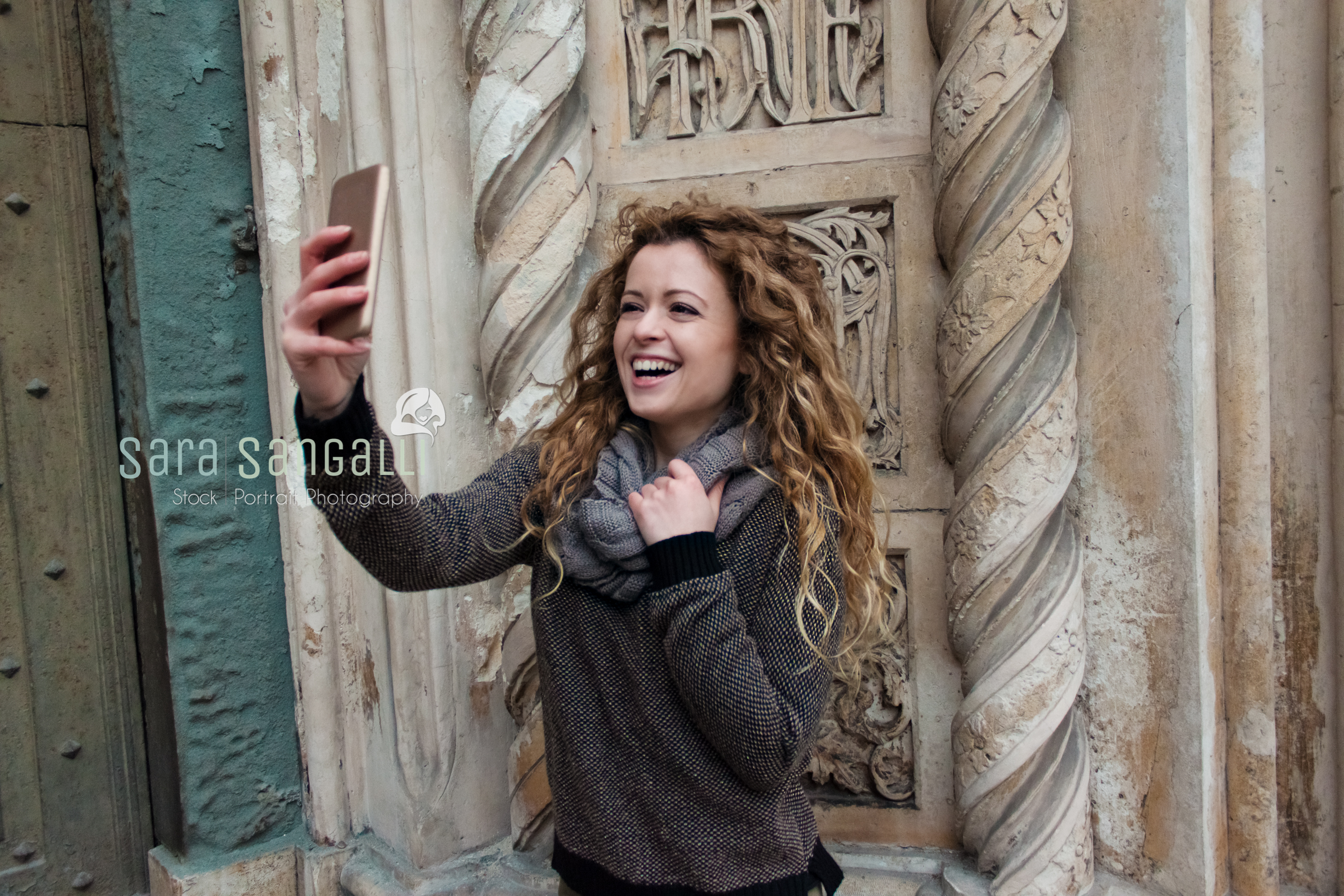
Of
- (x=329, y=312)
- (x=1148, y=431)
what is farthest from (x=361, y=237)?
(x=1148, y=431)

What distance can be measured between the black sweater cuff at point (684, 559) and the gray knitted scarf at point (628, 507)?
3cm

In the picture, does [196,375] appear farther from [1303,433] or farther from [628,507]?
[1303,433]

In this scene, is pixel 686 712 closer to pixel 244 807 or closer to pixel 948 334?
pixel 948 334

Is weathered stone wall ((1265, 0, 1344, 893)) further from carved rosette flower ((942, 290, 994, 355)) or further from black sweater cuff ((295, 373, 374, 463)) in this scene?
black sweater cuff ((295, 373, 374, 463))

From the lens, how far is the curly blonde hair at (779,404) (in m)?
1.09

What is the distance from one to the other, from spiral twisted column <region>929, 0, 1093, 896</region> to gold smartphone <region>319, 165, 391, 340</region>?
0.91m

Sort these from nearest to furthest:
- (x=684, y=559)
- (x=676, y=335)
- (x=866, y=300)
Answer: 1. (x=684, y=559)
2. (x=676, y=335)
3. (x=866, y=300)

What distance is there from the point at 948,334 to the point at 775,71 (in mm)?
555

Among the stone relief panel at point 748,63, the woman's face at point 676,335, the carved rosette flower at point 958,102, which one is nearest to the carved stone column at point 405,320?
the stone relief panel at point 748,63

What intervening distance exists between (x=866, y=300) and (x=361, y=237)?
922mm

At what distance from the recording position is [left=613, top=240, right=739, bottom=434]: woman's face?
1.09 metres

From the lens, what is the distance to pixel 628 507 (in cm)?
104

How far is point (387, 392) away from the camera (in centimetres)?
162

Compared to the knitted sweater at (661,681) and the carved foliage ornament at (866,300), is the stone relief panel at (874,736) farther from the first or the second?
the knitted sweater at (661,681)
